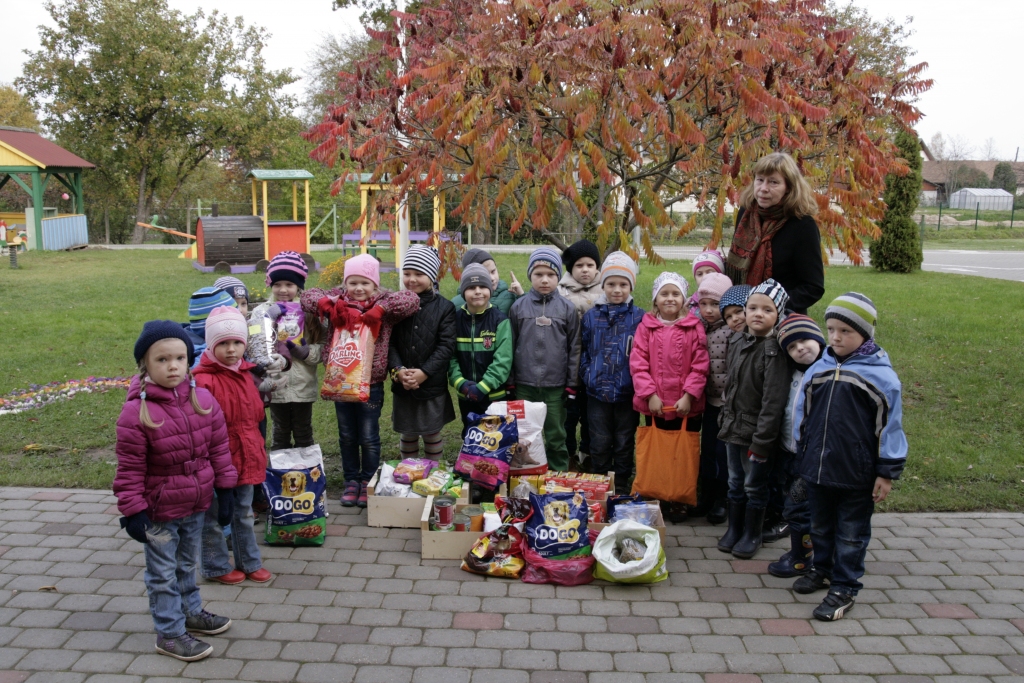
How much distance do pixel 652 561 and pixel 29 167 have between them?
26895 mm

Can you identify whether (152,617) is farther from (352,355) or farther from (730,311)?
(730,311)

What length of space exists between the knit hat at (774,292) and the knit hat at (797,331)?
99mm

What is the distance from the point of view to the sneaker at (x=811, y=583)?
4.21m

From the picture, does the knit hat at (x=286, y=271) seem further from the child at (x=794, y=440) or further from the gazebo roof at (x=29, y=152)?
the gazebo roof at (x=29, y=152)

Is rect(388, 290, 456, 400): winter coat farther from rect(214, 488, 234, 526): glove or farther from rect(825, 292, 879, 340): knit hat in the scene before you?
rect(825, 292, 879, 340): knit hat

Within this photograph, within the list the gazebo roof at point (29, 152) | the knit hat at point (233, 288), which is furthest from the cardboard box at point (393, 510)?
the gazebo roof at point (29, 152)

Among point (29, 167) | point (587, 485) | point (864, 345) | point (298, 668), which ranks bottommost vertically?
A: point (298, 668)

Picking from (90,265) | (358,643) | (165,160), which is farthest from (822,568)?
(165,160)

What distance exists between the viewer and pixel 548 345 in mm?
5426

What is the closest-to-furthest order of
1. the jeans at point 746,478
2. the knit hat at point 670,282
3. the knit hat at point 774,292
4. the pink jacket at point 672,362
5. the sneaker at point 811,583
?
1. the sneaker at point 811,583
2. the knit hat at point 774,292
3. the jeans at point 746,478
4. the pink jacket at point 672,362
5. the knit hat at point 670,282

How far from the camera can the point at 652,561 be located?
4.25m

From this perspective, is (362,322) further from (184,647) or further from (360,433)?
(184,647)

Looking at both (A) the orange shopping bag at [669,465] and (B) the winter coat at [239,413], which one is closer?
(B) the winter coat at [239,413]

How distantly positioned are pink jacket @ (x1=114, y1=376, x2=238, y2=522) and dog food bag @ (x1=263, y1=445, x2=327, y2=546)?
0.89 metres
